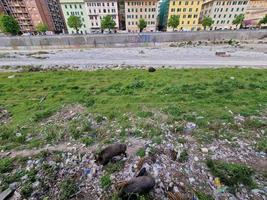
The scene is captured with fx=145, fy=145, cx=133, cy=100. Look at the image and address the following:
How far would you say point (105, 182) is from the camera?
3.96m

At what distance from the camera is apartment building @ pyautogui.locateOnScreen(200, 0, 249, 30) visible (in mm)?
53719

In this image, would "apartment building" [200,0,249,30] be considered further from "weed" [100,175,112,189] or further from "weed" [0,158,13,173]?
"weed" [0,158,13,173]

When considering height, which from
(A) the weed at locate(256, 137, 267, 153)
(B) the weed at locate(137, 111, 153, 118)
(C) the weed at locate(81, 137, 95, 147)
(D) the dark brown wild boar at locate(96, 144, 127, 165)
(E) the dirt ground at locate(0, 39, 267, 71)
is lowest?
(E) the dirt ground at locate(0, 39, 267, 71)

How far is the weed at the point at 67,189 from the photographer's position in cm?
368

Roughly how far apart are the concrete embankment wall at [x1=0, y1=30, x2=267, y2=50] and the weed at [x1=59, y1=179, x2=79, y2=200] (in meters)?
39.0

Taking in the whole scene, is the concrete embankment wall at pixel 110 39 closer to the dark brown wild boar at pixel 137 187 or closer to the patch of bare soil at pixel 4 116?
the patch of bare soil at pixel 4 116

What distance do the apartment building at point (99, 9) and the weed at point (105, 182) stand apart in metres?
61.1

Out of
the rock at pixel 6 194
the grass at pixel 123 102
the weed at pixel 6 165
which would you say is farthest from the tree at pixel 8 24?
the rock at pixel 6 194

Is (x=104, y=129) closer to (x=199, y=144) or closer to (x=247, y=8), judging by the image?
(x=199, y=144)

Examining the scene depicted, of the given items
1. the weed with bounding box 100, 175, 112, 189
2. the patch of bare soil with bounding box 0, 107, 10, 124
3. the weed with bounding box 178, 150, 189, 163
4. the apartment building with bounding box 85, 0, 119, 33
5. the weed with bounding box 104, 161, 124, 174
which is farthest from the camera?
the apartment building with bounding box 85, 0, 119, 33

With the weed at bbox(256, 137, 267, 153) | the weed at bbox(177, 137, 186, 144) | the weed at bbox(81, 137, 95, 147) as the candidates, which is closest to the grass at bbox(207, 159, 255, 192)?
the weed at bbox(177, 137, 186, 144)

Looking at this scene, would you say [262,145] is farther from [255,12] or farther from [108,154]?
[255,12]

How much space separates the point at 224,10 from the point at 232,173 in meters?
69.7

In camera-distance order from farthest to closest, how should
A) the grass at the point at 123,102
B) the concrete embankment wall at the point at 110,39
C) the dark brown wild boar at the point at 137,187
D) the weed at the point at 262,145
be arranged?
1. the concrete embankment wall at the point at 110,39
2. the grass at the point at 123,102
3. the weed at the point at 262,145
4. the dark brown wild boar at the point at 137,187
